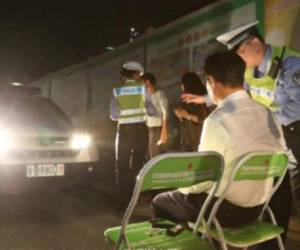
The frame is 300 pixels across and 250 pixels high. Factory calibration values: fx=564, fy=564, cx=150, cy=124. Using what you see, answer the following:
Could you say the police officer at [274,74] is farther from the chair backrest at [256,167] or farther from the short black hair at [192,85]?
the short black hair at [192,85]

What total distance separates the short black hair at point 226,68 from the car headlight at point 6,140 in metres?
4.30

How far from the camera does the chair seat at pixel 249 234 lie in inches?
126

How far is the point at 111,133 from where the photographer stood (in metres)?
13.1

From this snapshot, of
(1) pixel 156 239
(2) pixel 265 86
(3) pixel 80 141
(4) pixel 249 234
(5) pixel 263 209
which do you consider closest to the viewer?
(1) pixel 156 239

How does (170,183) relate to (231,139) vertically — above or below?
below

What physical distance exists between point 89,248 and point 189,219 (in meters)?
2.18

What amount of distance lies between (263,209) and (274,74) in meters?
1.22

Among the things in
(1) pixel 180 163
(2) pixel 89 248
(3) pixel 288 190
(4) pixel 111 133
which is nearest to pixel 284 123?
(3) pixel 288 190

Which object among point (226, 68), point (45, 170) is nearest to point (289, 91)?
point (226, 68)

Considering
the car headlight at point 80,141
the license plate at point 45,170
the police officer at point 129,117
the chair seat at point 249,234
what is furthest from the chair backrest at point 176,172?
the car headlight at point 80,141

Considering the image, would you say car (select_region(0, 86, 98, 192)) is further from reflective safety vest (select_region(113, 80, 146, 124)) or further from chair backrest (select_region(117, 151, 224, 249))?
chair backrest (select_region(117, 151, 224, 249))

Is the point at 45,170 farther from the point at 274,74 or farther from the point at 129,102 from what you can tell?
the point at 274,74

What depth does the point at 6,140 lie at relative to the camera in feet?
23.6

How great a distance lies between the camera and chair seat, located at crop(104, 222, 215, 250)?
9.85 ft
